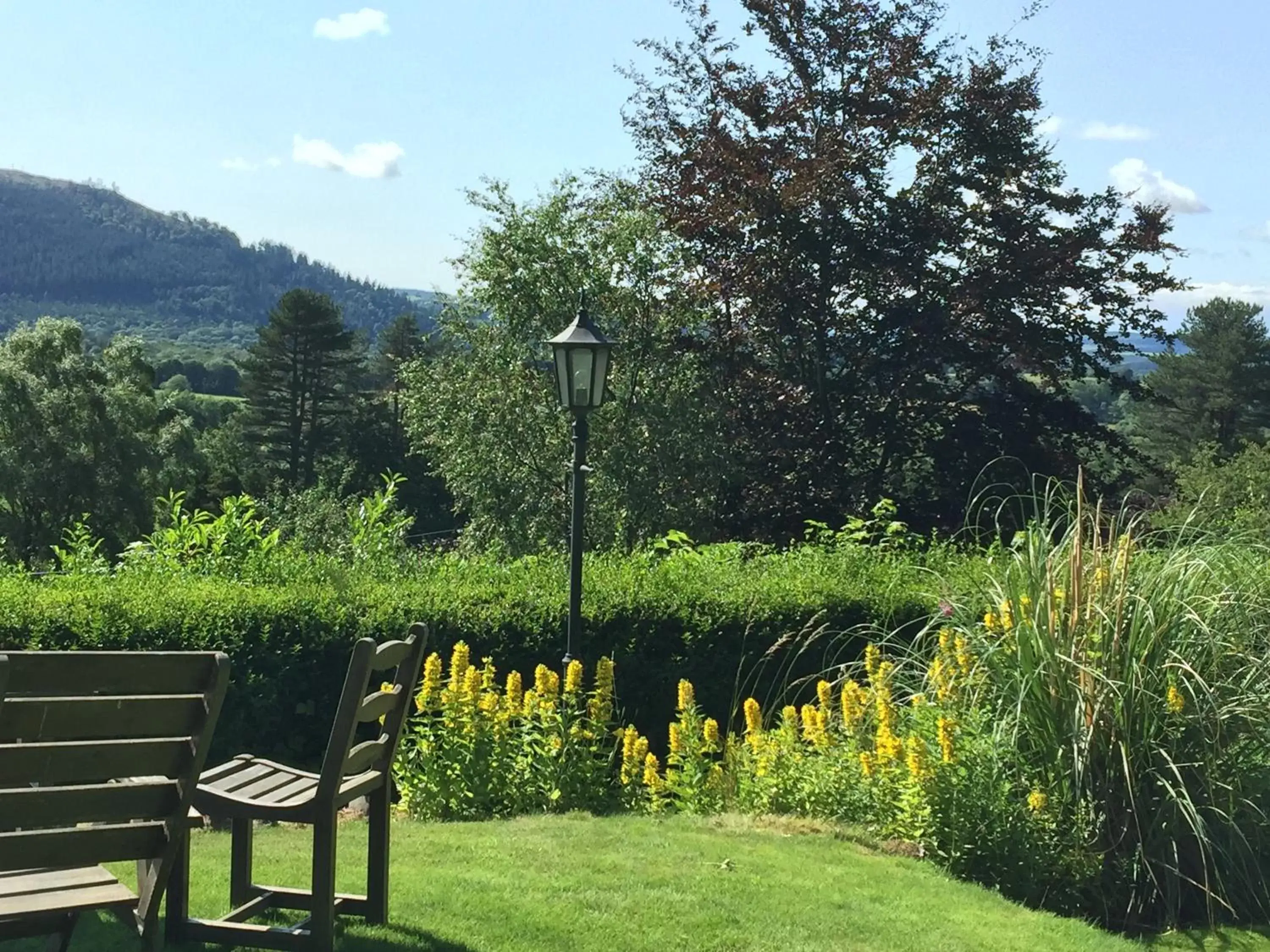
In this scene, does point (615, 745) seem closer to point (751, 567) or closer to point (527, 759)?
point (527, 759)

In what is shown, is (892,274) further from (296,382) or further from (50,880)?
(296,382)

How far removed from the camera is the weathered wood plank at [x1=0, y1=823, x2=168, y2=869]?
2777 millimetres

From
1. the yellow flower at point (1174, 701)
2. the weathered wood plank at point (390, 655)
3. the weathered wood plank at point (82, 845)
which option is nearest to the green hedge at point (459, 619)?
the yellow flower at point (1174, 701)

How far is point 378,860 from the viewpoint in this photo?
3889 millimetres

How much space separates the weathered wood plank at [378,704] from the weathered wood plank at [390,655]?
0.28 feet

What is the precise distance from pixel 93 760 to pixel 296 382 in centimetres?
5672

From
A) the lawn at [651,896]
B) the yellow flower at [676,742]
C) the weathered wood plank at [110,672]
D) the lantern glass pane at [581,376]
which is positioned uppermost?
the lantern glass pane at [581,376]

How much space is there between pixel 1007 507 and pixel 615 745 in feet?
33.1

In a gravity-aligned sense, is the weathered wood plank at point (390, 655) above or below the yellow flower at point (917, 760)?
above

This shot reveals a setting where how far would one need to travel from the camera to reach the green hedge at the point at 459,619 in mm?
6855

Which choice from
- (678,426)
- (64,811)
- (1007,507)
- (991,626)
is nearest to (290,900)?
(64,811)

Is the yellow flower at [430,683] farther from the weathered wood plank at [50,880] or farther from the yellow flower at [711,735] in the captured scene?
the weathered wood plank at [50,880]

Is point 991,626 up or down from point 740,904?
up

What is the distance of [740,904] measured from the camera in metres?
4.29
